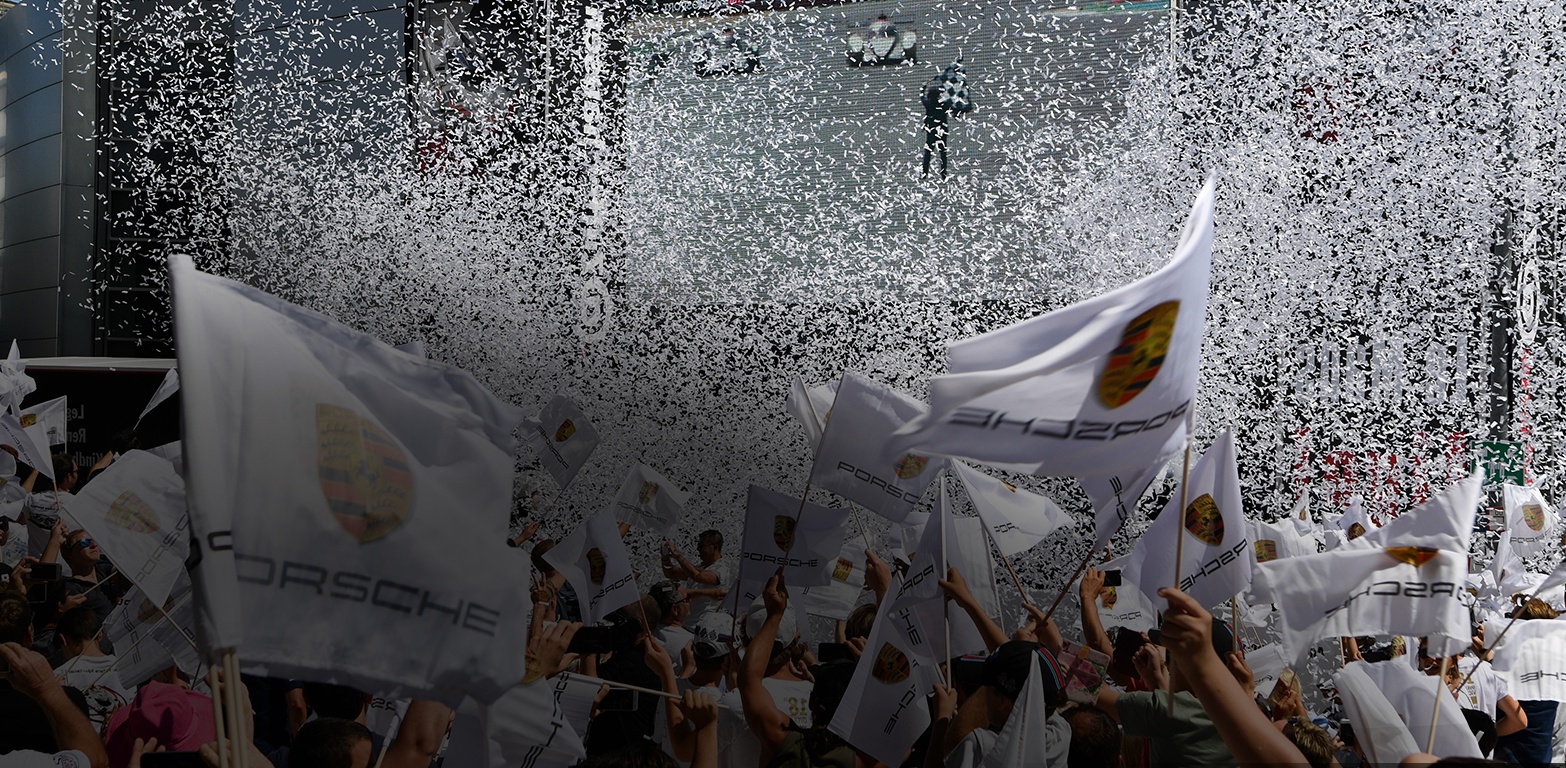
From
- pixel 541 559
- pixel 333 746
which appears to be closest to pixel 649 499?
pixel 541 559

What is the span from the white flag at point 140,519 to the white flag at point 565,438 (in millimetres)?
3223

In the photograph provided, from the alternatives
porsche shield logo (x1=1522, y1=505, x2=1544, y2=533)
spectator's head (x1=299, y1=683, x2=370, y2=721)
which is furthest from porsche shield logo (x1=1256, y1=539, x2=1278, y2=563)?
spectator's head (x1=299, y1=683, x2=370, y2=721)

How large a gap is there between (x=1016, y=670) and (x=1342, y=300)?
35.9 feet

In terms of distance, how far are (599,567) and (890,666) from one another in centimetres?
249

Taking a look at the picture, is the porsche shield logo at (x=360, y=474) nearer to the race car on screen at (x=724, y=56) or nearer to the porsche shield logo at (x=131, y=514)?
the porsche shield logo at (x=131, y=514)

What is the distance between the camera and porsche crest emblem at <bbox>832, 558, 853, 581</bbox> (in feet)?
21.2

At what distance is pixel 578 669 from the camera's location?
16.7 feet

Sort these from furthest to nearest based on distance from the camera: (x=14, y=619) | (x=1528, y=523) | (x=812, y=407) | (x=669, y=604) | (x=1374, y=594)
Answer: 1. (x=1528, y=523)
2. (x=669, y=604)
3. (x=812, y=407)
4. (x=14, y=619)
5. (x=1374, y=594)

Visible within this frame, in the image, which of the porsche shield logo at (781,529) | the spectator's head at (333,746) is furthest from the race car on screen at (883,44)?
the spectator's head at (333,746)

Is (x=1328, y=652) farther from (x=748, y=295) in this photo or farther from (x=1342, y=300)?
(x=748, y=295)

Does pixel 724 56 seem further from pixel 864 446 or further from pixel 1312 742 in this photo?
pixel 1312 742

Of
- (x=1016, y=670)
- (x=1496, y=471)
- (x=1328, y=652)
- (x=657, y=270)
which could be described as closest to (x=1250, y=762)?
(x=1016, y=670)

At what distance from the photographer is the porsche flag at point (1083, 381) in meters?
2.92

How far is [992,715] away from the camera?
3.29m
